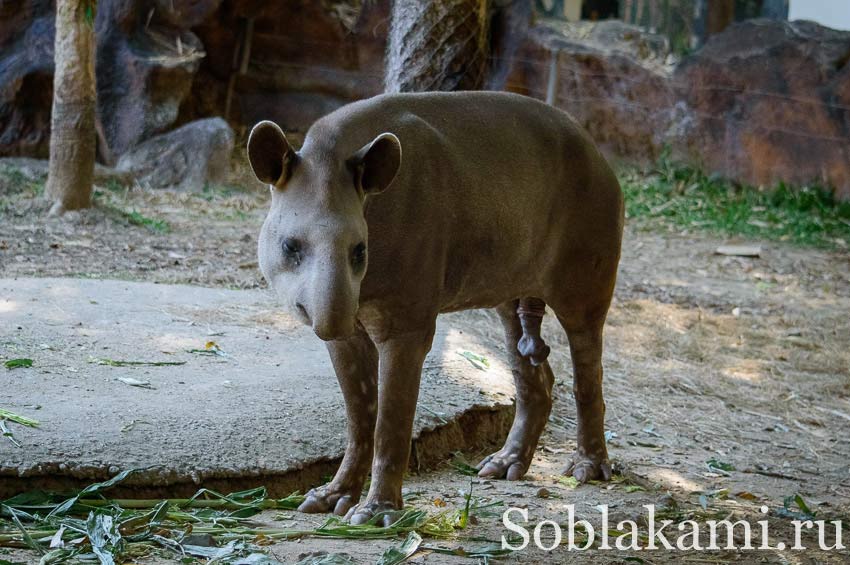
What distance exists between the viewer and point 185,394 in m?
5.03

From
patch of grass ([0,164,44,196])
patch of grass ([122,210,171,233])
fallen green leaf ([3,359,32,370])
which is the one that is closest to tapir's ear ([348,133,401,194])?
fallen green leaf ([3,359,32,370])

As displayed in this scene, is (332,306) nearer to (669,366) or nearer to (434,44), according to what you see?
(434,44)

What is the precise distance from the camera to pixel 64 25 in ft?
33.1

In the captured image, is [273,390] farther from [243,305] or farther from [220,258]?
[220,258]

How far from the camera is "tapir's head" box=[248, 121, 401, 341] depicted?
11.4ft

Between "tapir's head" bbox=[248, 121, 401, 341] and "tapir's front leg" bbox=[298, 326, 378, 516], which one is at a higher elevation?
"tapir's head" bbox=[248, 121, 401, 341]

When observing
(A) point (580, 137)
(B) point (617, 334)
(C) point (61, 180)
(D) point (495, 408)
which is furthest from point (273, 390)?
(C) point (61, 180)

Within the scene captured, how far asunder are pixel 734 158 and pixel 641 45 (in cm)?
233

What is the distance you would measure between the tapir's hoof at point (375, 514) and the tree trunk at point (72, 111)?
7.32m

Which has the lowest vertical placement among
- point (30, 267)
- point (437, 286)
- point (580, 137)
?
point (30, 267)

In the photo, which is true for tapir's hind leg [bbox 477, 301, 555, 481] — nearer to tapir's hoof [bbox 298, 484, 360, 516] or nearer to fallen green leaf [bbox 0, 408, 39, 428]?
tapir's hoof [bbox 298, 484, 360, 516]

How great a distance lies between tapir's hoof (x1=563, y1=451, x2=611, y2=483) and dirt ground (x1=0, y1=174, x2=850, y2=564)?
0.10 meters

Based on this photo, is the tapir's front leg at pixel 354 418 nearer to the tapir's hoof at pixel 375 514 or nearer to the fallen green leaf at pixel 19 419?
the tapir's hoof at pixel 375 514

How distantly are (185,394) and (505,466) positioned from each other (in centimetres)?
153
